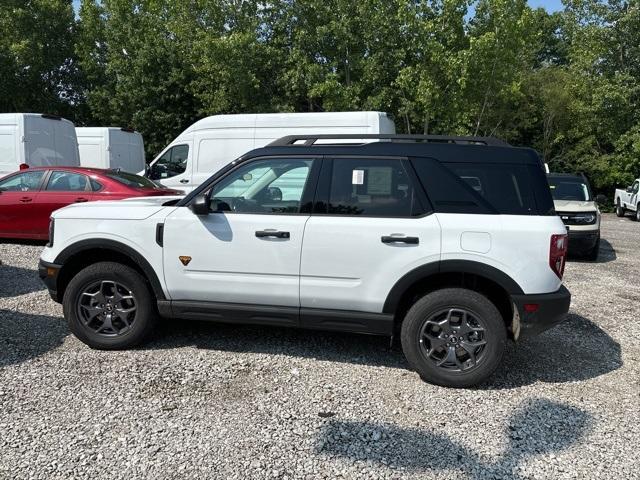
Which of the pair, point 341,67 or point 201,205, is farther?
point 341,67

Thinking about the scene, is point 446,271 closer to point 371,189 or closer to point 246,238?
point 371,189

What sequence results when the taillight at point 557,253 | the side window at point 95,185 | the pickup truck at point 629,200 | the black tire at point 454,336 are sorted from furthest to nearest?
the pickup truck at point 629,200, the side window at point 95,185, the black tire at point 454,336, the taillight at point 557,253

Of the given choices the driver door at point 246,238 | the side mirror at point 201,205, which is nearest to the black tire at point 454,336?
the driver door at point 246,238

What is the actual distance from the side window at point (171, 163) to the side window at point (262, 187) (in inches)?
307

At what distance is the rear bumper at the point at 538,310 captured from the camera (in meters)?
3.84

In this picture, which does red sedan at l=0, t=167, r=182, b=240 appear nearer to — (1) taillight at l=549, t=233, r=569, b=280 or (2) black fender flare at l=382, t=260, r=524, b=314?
(2) black fender flare at l=382, t=260, r=524, b=314

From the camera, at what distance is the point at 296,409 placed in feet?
11.9

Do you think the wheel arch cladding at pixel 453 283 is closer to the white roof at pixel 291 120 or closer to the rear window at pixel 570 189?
the white roof at pixel 291 120

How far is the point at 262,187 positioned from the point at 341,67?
1590 cm

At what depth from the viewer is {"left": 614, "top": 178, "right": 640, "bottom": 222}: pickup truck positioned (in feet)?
61.4

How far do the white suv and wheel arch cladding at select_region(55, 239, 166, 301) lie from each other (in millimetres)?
16

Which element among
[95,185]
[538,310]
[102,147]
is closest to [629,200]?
[102,147]

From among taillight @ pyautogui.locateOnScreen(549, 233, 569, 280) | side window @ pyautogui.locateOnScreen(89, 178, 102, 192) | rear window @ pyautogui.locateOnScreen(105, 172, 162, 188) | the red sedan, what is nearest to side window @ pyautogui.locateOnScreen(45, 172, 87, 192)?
the red sedan

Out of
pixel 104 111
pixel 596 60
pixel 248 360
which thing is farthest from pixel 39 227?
pixel 596 60
